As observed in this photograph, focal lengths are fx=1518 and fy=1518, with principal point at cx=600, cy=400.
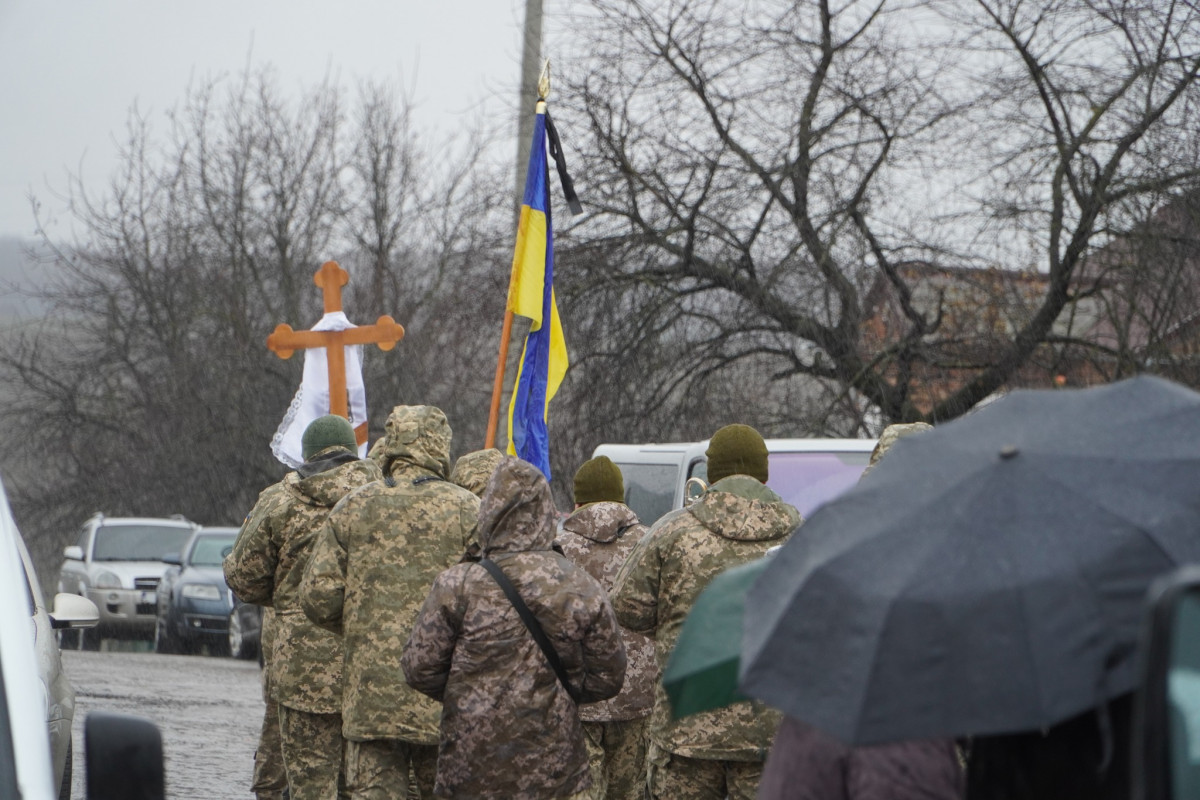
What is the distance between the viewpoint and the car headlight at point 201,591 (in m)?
19.2

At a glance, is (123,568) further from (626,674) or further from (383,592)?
(383,592)

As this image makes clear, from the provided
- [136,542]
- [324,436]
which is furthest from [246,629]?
[324,436]

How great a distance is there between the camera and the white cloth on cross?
33.4 feet

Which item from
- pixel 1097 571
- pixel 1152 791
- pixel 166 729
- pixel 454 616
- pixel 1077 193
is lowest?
pixel 166 729

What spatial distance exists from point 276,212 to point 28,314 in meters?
7.37

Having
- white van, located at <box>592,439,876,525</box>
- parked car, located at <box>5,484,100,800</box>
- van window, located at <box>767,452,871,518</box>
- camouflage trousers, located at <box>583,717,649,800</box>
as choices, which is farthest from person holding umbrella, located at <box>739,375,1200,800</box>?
van window, located at <box>767,452,871,518</box>

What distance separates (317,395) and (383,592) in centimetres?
516

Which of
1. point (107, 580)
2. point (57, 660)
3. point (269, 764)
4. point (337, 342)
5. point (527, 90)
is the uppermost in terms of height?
point (527, 90)

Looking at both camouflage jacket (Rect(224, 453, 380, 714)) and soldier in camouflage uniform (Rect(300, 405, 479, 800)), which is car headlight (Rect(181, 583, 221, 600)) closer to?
camouflage jacket (Rect(224, 453, 380, 714))

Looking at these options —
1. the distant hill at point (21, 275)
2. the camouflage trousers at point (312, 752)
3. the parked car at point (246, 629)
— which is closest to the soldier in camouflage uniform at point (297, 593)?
the camouflage trousers at point (312, 752)

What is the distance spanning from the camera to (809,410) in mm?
13656

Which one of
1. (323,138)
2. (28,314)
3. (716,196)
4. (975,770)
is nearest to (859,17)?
(716,196)

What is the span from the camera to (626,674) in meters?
6.50

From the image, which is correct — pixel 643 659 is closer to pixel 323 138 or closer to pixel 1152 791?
pixel 1152 791
